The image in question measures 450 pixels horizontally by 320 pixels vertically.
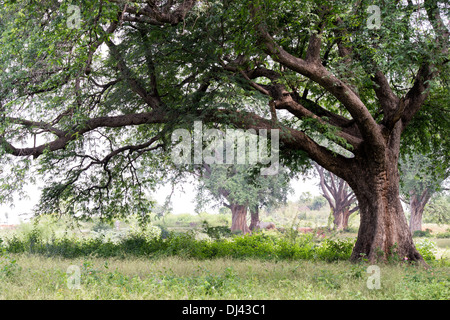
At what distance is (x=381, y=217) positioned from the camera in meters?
11.6

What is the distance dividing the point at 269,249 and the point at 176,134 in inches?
200

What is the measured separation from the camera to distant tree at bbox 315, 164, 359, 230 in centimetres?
3244

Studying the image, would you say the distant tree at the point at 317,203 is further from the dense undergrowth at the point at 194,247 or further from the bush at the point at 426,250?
the dense undergrowth at the point at 194,247

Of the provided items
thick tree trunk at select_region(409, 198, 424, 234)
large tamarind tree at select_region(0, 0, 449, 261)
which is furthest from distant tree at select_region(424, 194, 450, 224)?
large tamarind tree at select_region(0, 0, 449, 261)

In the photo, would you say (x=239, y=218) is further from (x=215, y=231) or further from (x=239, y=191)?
(x=215, y=231)

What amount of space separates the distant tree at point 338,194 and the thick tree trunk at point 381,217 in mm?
20370

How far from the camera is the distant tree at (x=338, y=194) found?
32.4 m

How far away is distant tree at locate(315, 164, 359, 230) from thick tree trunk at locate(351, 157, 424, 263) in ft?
66.8

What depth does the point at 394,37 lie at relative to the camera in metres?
9.57

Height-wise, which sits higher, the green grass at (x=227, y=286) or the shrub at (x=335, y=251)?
the green grass at (x=227, y=286)

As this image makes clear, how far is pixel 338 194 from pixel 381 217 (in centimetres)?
2173

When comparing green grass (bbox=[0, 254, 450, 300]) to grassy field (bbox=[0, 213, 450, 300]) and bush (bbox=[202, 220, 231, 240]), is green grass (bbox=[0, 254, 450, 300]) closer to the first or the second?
grassy field (bbox=[0, 213, 450, 300])

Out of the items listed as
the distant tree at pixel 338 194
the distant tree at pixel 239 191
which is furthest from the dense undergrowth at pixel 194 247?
the distant tree at pixel 338 194
